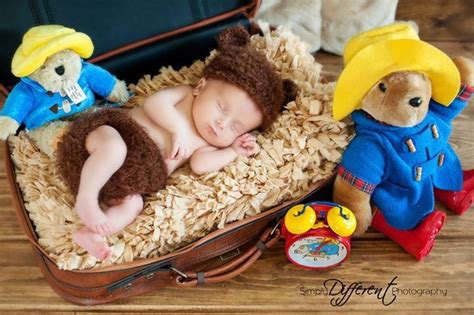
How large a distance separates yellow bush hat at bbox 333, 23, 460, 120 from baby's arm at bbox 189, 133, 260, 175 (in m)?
0.21

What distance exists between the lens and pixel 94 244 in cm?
107

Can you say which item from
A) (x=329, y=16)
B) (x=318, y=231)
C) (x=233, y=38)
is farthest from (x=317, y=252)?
(x=329, y=16)

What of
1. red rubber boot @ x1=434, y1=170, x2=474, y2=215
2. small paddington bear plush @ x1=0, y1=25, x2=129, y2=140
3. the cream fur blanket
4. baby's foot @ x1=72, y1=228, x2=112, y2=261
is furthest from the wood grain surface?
the cream fur blanket

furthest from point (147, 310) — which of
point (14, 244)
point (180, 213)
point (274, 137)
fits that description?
point (274, 137)

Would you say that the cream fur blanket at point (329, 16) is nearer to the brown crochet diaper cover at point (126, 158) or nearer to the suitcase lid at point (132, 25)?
the suitcase lid at point (132, 25)

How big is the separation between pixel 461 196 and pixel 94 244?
2.63ft

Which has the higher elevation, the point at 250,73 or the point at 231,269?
the point at 250,73

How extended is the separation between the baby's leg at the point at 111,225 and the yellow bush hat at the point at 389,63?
45cm

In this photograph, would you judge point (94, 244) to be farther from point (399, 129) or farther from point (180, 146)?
point (399, 129)

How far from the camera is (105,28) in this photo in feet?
4.25

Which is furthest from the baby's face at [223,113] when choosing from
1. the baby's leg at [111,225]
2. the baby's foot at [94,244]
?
the baby's foot at [94,244]

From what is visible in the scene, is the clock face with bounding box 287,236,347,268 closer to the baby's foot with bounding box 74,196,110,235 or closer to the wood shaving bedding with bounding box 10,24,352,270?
the wood shaving bedding with bounding box 10,24,352,270

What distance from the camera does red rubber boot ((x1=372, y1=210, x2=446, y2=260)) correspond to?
1158 millimetres

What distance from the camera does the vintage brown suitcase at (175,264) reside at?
110 centimetres
